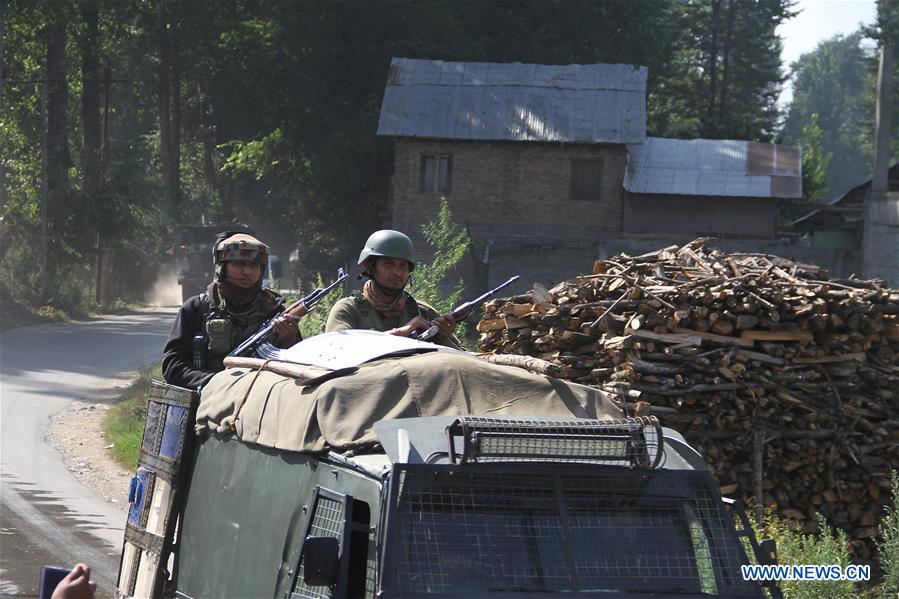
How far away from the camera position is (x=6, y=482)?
12.6 metres

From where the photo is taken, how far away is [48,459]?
14148mm

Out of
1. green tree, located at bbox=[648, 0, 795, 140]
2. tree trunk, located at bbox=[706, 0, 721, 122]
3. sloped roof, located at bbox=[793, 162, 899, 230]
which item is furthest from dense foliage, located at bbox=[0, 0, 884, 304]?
tree trunk, located at bbox=[706, 0, 721, 122]

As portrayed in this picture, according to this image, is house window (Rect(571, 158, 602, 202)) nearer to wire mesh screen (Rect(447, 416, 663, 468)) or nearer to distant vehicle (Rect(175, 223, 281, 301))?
distant vehicle (Rect(175, 223, 281, 301))

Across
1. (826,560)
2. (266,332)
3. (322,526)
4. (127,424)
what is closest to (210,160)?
(127,424)

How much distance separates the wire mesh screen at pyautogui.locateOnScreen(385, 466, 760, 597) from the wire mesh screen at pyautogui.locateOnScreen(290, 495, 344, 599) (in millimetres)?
283

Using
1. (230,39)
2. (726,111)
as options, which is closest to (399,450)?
(230,39)

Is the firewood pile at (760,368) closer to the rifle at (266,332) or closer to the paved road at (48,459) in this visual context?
the rifle at (266,332)

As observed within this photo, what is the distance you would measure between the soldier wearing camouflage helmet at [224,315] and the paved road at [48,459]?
2688 millimetres

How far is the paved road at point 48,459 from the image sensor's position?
9633mm

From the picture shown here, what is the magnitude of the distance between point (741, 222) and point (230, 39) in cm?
1818

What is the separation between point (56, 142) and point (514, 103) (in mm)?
14653

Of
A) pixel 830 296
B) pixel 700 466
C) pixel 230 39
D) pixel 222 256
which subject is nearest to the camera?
pixel 700 466

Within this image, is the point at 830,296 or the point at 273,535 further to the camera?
the point at 830,296

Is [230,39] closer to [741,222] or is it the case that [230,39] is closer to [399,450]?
[741,222]
